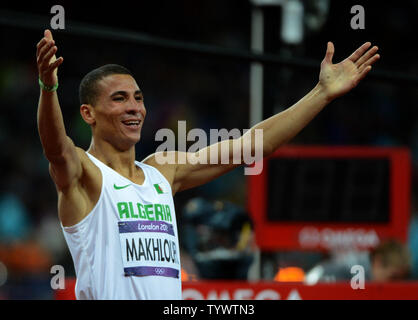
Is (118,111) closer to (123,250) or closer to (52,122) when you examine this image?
(52,122)

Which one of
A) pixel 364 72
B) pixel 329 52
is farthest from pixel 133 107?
pixel 364 72

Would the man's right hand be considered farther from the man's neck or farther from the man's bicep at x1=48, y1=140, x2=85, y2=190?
the man's neck

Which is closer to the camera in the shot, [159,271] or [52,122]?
[52,122]

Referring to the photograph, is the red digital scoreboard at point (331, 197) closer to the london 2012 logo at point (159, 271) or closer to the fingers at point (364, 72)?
the fingers at point (364, 72)

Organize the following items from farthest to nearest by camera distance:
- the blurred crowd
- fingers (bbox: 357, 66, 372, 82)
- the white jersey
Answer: the blurred crowd
fingers (bbox: 357, 66, 372, 82)
the white jersey

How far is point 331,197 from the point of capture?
954 cm

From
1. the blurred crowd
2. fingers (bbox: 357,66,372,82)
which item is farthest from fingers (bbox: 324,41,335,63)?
the blurred crowd

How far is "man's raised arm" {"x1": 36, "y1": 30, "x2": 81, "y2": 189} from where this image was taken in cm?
440

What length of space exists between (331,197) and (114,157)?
478 centimetres

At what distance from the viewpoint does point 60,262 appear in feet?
44.3

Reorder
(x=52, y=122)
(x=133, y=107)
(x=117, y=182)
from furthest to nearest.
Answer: (x=133, y=107), (x=117, y=182), (x=52, y=122)

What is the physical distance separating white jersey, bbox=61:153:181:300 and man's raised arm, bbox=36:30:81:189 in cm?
28

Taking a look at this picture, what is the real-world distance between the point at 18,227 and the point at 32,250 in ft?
1.79

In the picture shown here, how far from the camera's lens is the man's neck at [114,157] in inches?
203
